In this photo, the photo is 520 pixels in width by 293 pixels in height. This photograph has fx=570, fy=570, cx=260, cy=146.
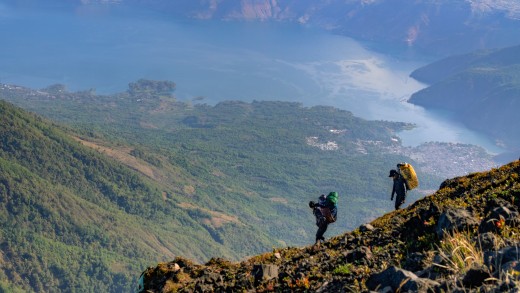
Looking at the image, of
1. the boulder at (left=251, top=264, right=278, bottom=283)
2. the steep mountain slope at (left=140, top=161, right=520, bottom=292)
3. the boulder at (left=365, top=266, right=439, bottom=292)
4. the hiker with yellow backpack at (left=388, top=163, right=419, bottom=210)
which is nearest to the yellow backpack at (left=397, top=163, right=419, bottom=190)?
the hiker with yellow backpack at (left=388, top=163, right=419, bottom=210)

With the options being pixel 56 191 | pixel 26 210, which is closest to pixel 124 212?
pixel 56 191

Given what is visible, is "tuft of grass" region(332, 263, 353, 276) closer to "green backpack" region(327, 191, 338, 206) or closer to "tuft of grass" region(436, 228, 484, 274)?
"tuft of grass" region(436, 228, 484, 274)

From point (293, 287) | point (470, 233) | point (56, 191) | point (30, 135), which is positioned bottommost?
point (56, 191)

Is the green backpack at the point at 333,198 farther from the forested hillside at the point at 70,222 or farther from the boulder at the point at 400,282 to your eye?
the forested hillside at the point at 70,222

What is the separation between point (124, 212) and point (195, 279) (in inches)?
7015

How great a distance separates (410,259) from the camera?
11.7m

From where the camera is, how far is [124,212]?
614 ft

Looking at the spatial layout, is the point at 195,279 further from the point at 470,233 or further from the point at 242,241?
the point at 242,241

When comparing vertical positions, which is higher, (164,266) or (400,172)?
(400,172)

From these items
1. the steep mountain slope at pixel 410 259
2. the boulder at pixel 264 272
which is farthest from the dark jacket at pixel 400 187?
the boulder at pixel 264 272

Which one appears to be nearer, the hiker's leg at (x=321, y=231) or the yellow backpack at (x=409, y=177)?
the hiker's leg at (x=321, y=231)

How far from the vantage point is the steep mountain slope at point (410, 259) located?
358 inches

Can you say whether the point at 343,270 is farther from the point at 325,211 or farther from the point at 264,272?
the point at 325,211

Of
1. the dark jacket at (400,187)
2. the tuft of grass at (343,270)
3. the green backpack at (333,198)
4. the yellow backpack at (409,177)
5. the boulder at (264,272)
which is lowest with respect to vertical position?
the boulder at (264,272)
